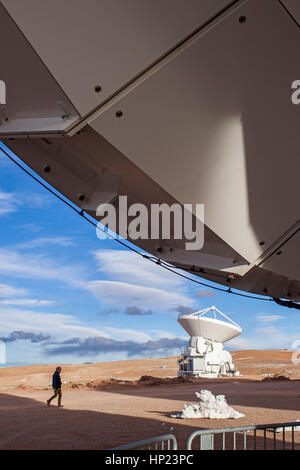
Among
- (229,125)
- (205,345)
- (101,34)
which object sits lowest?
(205,345)

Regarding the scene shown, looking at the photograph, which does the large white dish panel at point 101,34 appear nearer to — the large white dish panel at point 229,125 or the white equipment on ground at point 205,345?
the large white dish panel at point 229,125

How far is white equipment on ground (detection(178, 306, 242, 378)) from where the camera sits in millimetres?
33312

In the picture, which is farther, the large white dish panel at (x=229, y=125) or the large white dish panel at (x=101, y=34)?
the large white dish panel at (x=229, y=125)

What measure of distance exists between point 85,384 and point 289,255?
25060 millimetres

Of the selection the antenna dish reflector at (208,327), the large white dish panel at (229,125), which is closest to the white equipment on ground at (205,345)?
the antenna dish reflector at (208,327)

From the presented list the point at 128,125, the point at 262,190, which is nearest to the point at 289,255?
the point at 262,190

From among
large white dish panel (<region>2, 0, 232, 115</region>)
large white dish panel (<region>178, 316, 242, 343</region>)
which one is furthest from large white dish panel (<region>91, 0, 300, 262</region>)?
large white dish panel (<region>178, 316, 242, 343</region>)

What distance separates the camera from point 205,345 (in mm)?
33406

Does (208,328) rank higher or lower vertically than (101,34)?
lower

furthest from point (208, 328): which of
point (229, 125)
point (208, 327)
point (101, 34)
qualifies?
point (101, 34)

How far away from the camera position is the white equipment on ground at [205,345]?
33.3 m

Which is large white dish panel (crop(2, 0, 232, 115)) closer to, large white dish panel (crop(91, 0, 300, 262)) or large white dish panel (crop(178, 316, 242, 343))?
large white dish panel (crop(91, 0, 300, 262))

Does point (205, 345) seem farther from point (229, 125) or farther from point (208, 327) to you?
point (229, 125)
